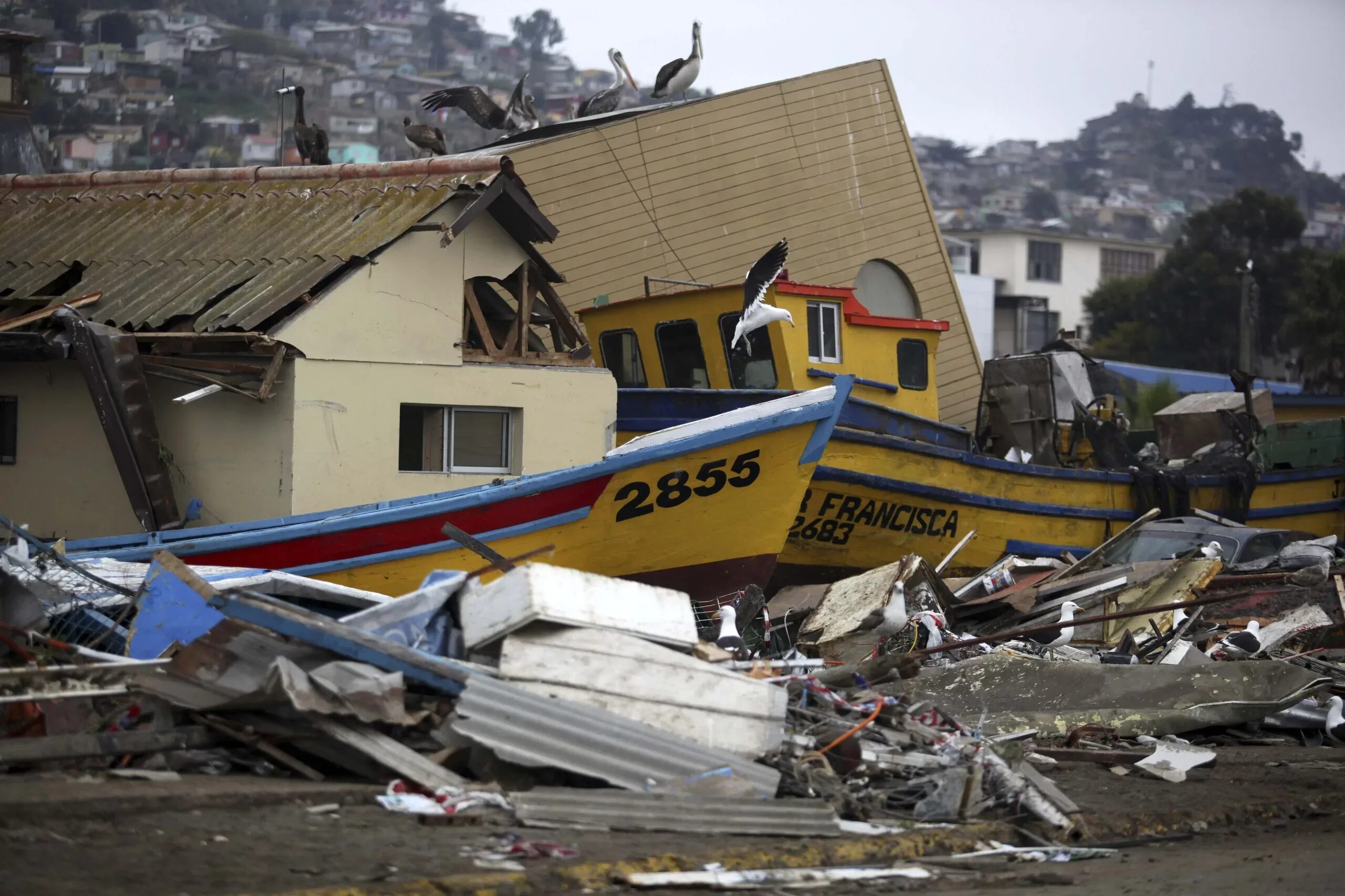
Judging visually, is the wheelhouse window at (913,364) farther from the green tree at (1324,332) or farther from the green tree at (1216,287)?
the green tree at (1216,287)

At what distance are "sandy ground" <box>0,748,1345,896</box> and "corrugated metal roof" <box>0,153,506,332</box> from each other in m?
5.81

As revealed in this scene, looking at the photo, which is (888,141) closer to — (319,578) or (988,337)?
(319,578)

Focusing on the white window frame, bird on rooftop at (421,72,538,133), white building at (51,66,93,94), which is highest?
white building at (51,66,93,94)

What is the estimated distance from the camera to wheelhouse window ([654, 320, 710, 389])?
16.3m

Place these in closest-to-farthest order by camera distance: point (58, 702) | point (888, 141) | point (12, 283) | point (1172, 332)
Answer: point (58, 702), point (12, 283), point (888, 141), point (1172, 332)

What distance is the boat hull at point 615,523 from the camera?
1039 centimetres

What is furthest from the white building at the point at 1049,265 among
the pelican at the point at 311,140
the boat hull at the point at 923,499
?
the pelican at the point at 311,140

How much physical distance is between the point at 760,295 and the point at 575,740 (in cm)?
908

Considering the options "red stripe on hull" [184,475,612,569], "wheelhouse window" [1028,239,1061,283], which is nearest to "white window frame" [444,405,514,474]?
"red stripe on hull" [184,475,612,569]

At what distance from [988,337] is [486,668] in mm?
45378

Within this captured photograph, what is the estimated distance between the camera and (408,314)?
11383mm

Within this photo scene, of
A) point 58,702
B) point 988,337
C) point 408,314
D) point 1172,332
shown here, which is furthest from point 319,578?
point 1172,332

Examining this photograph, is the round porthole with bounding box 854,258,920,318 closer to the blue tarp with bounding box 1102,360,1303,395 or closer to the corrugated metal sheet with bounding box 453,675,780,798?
the blue tarp with bounding box 1102,360,1303,395

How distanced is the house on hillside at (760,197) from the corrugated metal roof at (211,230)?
261 inches
